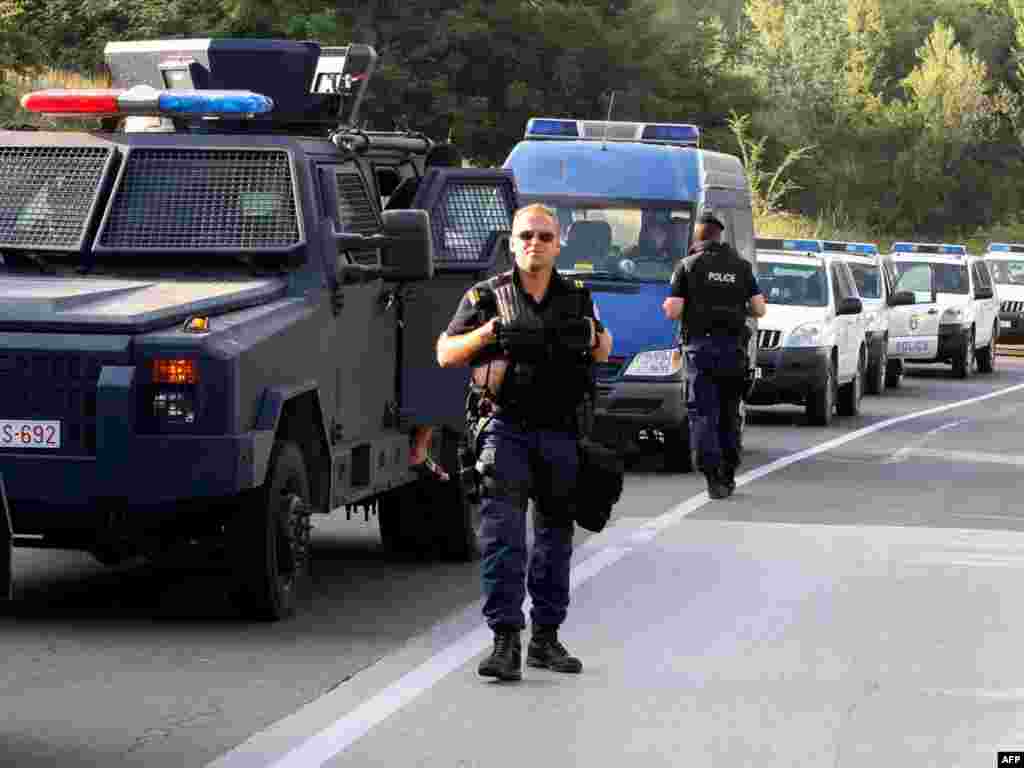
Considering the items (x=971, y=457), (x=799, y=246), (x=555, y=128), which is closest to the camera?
(x=555, y=128)

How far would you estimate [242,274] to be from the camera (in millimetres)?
11000

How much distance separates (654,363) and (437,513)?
610 cm

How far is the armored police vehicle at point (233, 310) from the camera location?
981 centimetres

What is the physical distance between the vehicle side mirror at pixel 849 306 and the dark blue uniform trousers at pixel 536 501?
16613 millimetres

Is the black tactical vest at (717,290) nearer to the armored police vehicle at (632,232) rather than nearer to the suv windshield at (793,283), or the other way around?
the armored police vehicle at (632,232)

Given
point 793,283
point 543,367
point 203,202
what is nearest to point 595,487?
point 543,367

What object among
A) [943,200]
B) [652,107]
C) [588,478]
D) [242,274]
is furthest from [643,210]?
[943,200]

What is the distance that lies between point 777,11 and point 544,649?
3540 inches

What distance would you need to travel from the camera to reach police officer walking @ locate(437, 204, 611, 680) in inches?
360

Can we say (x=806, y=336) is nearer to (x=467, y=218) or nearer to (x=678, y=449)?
(x=678, y=449)

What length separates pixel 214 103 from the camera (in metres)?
Result: 11.3

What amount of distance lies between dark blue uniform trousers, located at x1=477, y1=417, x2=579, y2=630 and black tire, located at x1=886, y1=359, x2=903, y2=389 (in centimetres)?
2479

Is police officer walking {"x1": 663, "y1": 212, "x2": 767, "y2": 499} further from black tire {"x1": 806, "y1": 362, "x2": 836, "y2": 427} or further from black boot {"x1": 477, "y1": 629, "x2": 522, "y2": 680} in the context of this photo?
black tire {"x1": 806, "y1": 362, "x2": 836, "y2": 427}

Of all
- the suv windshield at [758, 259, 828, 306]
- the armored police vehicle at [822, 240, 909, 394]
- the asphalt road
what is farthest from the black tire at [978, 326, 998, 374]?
the asphalt road
